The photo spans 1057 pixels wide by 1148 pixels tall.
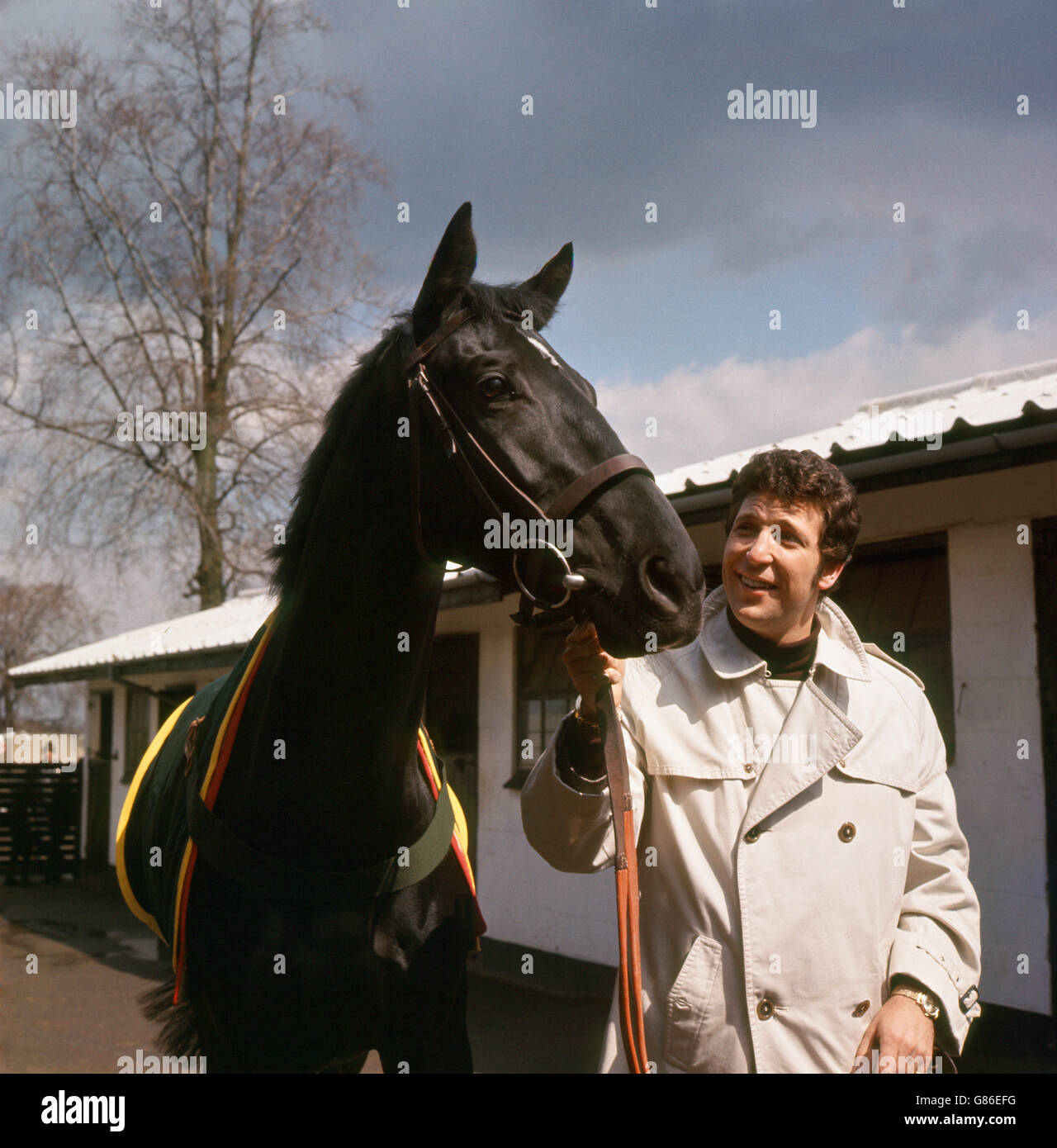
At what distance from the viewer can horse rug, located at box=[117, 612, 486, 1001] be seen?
2.42 m

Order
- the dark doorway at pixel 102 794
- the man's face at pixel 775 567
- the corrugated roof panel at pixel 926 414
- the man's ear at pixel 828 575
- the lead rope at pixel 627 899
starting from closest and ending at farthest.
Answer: the lead rope at pixel 627 899 < the man's face at pixel 775 567 < the man's ear at pixel 828 575 < the corrugated roof panel at pixel 926 414 < the dark doorway at pixel 102 794

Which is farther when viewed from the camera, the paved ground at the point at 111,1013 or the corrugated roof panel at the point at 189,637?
the corrugated roof panel at the point at 189,637

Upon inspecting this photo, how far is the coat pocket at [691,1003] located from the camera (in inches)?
69.9

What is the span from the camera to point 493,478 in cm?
196

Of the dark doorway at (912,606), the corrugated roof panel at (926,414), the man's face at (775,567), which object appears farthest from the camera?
the dark doorway at (912,606)

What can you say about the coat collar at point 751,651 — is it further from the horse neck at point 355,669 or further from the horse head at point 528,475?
the horse neck at point 355,669

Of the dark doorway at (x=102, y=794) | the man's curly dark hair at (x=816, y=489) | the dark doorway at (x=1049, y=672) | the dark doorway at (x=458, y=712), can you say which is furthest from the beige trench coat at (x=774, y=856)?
the dark doorway at (x=102, y=794)

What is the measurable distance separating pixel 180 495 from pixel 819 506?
15.0 metres

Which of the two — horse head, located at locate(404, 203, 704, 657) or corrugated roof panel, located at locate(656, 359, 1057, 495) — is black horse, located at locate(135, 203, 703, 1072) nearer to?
horse head, located at locate(404, 203, 704, 657)

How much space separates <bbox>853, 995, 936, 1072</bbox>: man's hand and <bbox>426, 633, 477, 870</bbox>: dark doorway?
6.62m

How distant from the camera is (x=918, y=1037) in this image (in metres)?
1.77

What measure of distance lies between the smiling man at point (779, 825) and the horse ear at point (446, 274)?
75cm

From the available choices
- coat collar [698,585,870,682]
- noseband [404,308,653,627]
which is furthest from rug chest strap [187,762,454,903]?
coat collar [698,585,870,682]
